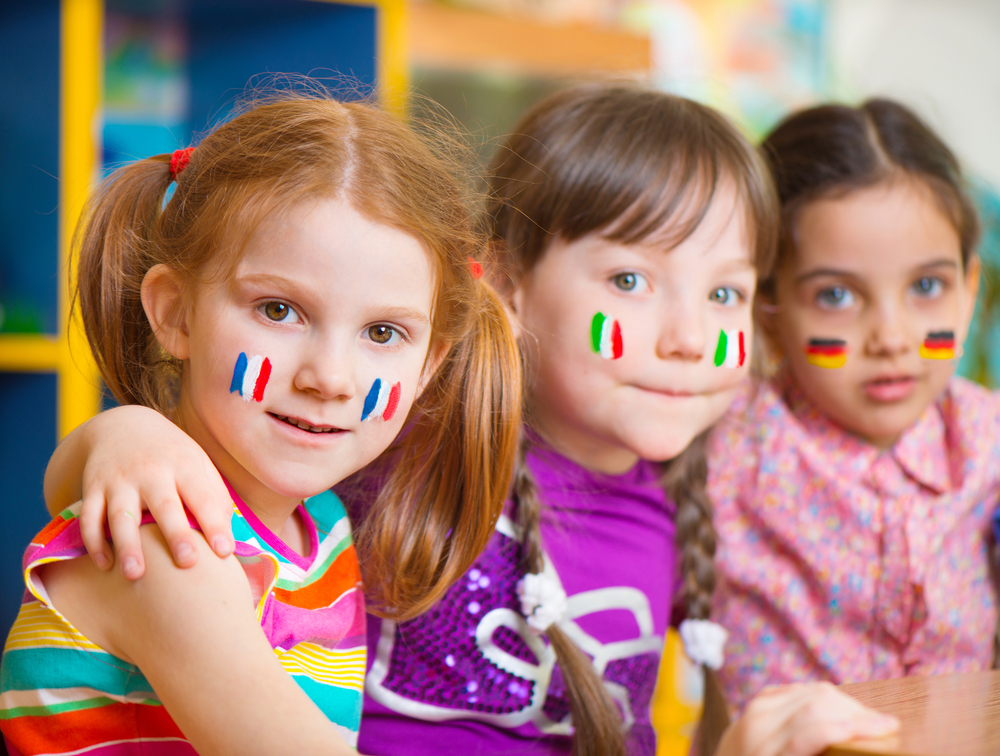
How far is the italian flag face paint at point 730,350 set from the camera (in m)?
0.94

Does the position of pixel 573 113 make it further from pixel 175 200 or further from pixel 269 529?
pixel 269 529

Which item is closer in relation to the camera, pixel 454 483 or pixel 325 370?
pixel 325 370

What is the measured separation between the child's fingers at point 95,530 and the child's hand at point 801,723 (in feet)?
1.37

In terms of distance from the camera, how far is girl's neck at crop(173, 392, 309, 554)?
74cm

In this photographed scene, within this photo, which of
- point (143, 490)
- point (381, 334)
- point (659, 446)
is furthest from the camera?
point (659, 446)

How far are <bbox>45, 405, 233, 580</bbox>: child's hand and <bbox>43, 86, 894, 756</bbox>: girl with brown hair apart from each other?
0.30 meters

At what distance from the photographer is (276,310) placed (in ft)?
2.25

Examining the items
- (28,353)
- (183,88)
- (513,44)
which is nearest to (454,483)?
(28,353)

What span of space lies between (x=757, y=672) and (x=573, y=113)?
689 millimetres

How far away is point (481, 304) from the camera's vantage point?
856 millimetres

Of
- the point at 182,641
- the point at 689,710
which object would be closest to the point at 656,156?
the point at 182,641

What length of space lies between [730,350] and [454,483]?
0.32 meters

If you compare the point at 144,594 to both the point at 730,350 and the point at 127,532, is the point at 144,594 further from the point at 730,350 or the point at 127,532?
the point at 730,350

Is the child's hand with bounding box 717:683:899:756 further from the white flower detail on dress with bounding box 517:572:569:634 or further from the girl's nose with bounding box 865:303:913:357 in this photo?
the girl's nose with bounding box 865:303:913:357
